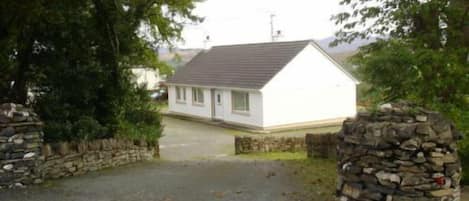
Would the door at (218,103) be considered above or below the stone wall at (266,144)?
above

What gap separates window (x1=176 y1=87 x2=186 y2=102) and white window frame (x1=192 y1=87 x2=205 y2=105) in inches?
59.9

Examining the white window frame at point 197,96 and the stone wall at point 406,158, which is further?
the white window frame at point 197,96

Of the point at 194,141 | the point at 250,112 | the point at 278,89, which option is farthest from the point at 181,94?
the point at 194,141

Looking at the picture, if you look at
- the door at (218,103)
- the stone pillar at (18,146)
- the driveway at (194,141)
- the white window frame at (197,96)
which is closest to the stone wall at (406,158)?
the stone pillar at (18,146)

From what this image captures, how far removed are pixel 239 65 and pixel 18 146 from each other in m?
23.0

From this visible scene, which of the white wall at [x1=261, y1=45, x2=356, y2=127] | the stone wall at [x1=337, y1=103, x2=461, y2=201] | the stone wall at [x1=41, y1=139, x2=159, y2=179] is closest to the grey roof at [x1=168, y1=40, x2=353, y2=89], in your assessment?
the white wall at [x1=261, y1=45, x2=356, y2=127]

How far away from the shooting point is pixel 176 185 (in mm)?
9898

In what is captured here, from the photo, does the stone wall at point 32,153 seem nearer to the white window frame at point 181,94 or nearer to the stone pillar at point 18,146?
the stone pillar at point 18,146

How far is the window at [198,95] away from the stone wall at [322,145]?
19.3 m

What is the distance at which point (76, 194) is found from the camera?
9.08 m

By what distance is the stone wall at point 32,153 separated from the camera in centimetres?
940

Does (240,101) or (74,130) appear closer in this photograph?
(74,130)

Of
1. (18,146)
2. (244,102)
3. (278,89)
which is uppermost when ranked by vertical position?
(278,89)

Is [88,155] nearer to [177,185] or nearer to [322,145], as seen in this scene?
[177,185]
